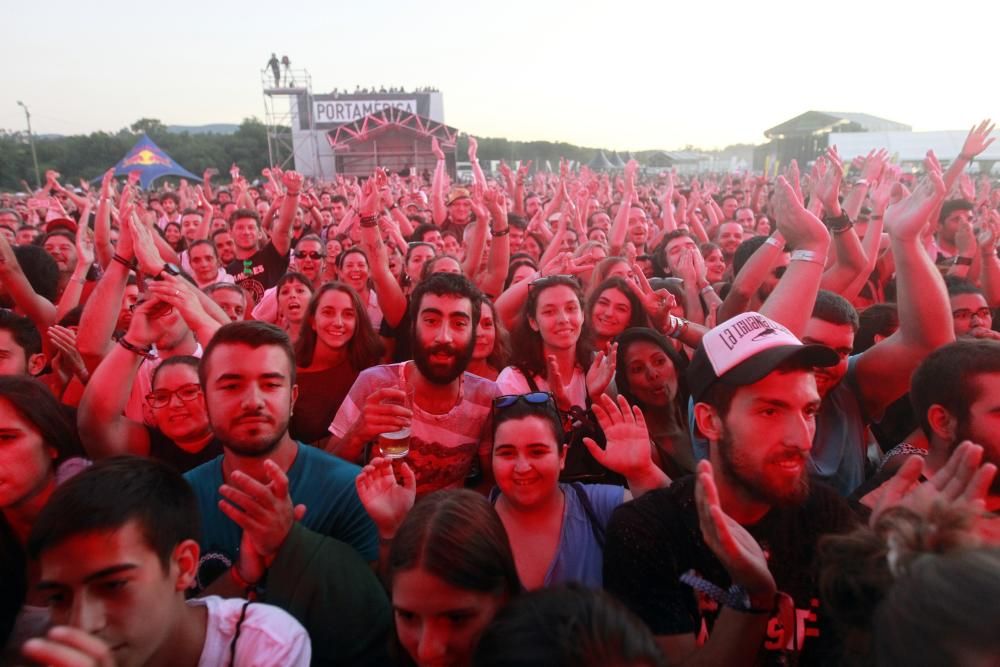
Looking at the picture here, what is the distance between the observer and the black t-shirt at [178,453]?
274 cm

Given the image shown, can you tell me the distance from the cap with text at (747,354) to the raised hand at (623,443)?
305 millimetres

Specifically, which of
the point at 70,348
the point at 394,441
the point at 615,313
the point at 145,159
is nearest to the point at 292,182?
the point at 70,348

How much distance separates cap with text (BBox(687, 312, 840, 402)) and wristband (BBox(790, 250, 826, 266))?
92 cm

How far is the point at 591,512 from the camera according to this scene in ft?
7.53

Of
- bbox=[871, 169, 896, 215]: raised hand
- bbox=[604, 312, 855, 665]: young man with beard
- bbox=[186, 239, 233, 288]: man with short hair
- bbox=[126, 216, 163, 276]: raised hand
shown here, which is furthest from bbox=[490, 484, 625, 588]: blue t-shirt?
bbox=[186, 239, 233, 288]: man with short hair

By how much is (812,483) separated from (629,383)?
56.8 inches

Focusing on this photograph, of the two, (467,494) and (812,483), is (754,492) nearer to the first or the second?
(812,483)

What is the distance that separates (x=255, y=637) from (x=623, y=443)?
4.49ft

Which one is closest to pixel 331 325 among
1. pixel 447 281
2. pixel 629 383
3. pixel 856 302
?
pixel 447 281

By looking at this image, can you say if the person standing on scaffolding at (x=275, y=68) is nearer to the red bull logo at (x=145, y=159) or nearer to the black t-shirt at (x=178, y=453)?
the red bull logo at (x=145, y=159)

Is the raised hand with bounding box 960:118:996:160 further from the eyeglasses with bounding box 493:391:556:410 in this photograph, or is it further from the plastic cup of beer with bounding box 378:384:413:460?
the plastic cup of beer with bounding box 378:384:413:460

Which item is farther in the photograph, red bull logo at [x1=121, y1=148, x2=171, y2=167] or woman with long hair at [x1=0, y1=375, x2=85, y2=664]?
red bull logo at [x1=121, y1=148, x2=171, y2=167]

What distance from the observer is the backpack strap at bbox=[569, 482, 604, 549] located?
221cm

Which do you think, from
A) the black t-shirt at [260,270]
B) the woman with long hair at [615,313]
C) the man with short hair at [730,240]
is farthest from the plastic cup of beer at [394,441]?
the man with short hair at [730,240]
